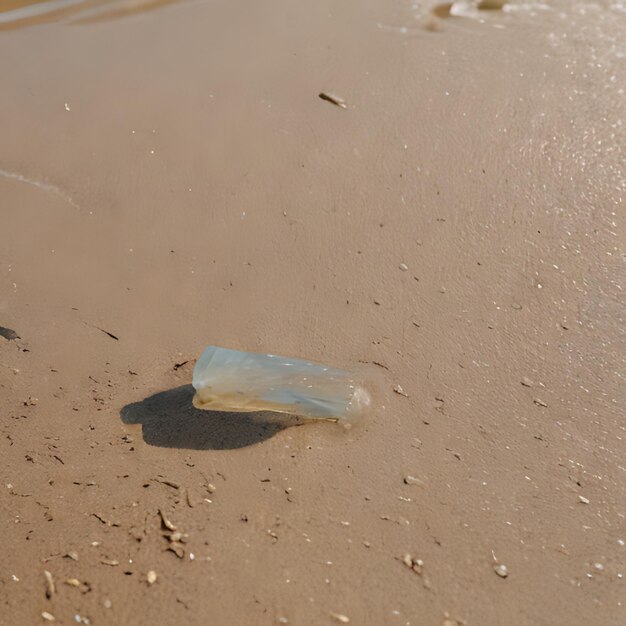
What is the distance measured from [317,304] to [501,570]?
0.83 meters

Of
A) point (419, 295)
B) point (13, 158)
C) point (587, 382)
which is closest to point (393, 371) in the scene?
point (419, 295)

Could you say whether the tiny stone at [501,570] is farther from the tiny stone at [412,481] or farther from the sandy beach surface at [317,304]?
the tiny stone at [412,481]

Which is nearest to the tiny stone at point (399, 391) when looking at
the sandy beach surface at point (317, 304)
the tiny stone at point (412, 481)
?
the sandy beach surface at point (317, 304)

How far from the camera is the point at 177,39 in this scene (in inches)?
120

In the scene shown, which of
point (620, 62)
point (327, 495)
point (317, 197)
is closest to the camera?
point (327, 495)

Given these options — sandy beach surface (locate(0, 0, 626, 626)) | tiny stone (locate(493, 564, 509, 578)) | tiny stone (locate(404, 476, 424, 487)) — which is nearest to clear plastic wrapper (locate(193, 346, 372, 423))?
sandy beach surface (locate(0, 0, 626, 626))

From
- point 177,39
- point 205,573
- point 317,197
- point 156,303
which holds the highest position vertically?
point 177,39

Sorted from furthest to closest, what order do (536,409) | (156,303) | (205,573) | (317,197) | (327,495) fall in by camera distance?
(317,197) → (156,303) → (536,409) → (327,495) → (205,573)

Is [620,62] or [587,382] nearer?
[587,382]

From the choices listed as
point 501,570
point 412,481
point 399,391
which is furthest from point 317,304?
point 501,570

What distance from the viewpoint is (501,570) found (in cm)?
165

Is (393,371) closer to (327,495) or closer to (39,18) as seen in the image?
(327,495)

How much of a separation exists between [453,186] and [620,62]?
0.94 m

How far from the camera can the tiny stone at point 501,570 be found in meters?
1.64
